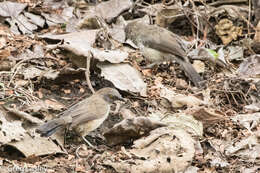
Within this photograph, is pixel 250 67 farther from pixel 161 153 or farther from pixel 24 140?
pixel 24 140

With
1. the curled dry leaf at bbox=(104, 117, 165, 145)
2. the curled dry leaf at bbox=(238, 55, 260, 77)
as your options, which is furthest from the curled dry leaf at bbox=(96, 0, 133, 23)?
the curled dry leaf at bbox=(104, 117, 165, 145)

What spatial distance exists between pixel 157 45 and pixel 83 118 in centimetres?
315

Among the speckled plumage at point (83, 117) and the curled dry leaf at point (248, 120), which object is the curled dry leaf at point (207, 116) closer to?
the curled dry leaf at point (248, 120)

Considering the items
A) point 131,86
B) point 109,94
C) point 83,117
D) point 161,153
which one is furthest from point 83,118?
point 131,86

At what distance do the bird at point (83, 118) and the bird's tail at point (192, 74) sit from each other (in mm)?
2083

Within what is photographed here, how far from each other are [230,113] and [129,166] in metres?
2.48

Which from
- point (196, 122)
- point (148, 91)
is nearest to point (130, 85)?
point (148, 91)

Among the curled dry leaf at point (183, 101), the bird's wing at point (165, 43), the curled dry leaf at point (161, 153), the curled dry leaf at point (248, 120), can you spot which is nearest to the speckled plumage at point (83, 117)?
the curled dry leaf at point (161, 153)

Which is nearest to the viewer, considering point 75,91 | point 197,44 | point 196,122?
point 196,122

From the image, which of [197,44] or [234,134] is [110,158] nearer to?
[234,134]

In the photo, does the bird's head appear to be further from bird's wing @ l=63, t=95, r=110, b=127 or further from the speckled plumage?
bird's wing @ l=63, t=95, r=110, b=127

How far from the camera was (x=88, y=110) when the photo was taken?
629 centimetres

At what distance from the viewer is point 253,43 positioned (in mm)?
9461

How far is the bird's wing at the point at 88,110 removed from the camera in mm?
6105
